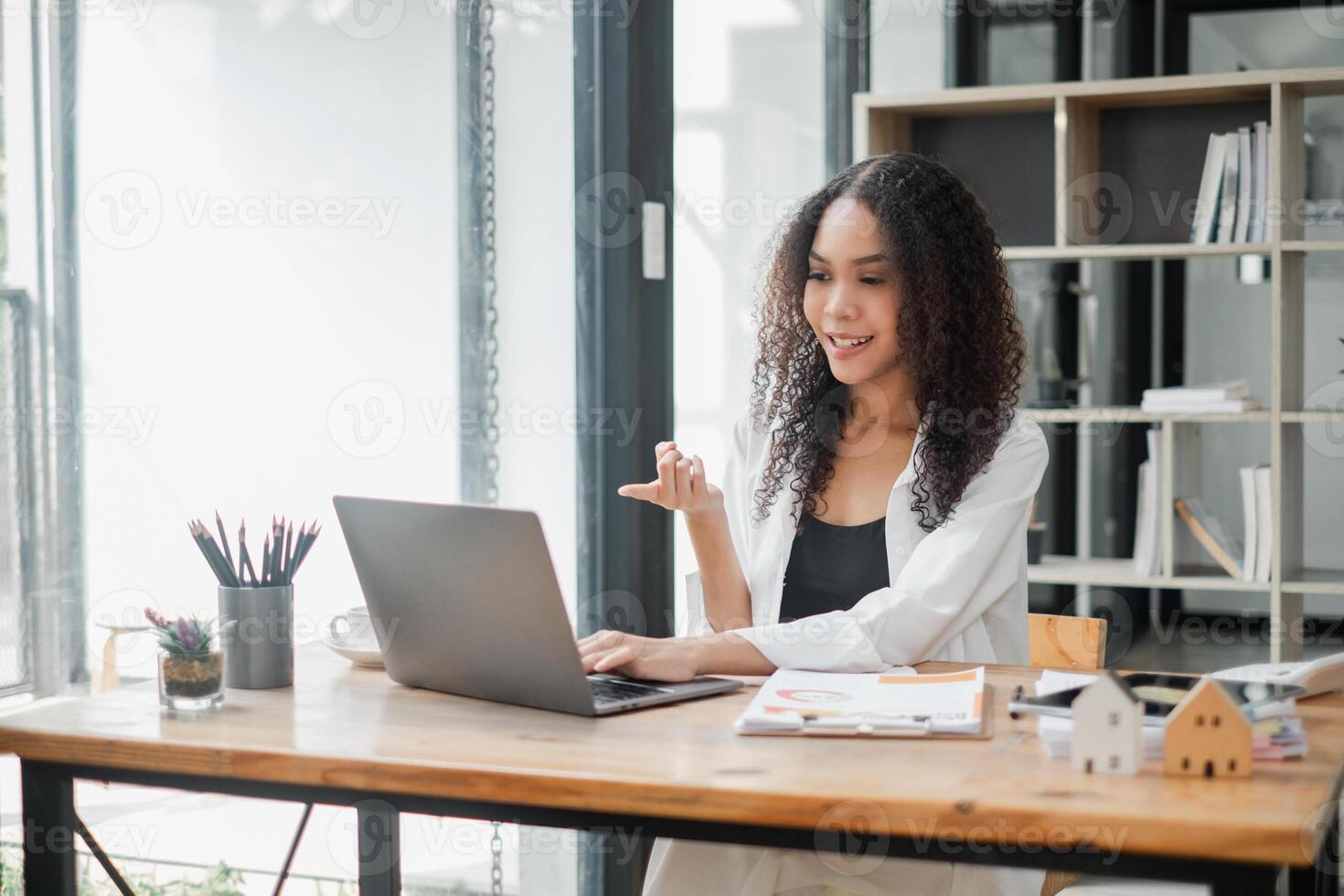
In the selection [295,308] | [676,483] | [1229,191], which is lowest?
[676,483]

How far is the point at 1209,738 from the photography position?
1169mm

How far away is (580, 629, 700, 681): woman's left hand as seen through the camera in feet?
5.11

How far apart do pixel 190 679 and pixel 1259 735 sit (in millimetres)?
1039

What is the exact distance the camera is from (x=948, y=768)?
3.95 ft

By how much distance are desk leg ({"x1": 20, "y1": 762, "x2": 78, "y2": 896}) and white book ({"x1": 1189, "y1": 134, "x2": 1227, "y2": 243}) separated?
9.66 ft

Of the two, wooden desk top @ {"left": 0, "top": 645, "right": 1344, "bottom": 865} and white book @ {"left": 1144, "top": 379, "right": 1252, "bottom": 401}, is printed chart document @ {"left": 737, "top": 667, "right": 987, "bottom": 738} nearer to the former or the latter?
wooden desk top @ {"left": 0, "top": 645, "right": 1344, "bottom": 865}

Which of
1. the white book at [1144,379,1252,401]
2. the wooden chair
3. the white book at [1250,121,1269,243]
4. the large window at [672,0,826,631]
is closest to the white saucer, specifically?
the wooden chair

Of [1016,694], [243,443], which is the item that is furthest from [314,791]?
[243,443]

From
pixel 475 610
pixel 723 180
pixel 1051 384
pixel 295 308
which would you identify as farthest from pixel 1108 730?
pixel 1051 384

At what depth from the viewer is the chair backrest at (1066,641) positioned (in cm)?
198

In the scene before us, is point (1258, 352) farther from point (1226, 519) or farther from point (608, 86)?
point (608, 86)

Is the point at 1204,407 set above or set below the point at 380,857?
above

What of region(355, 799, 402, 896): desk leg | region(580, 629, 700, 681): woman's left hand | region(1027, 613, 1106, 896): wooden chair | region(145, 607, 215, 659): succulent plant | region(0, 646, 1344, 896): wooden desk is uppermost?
region(145, 607, 215, 659): succulent plant

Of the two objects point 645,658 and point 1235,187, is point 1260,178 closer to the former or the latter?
point 1235,187
